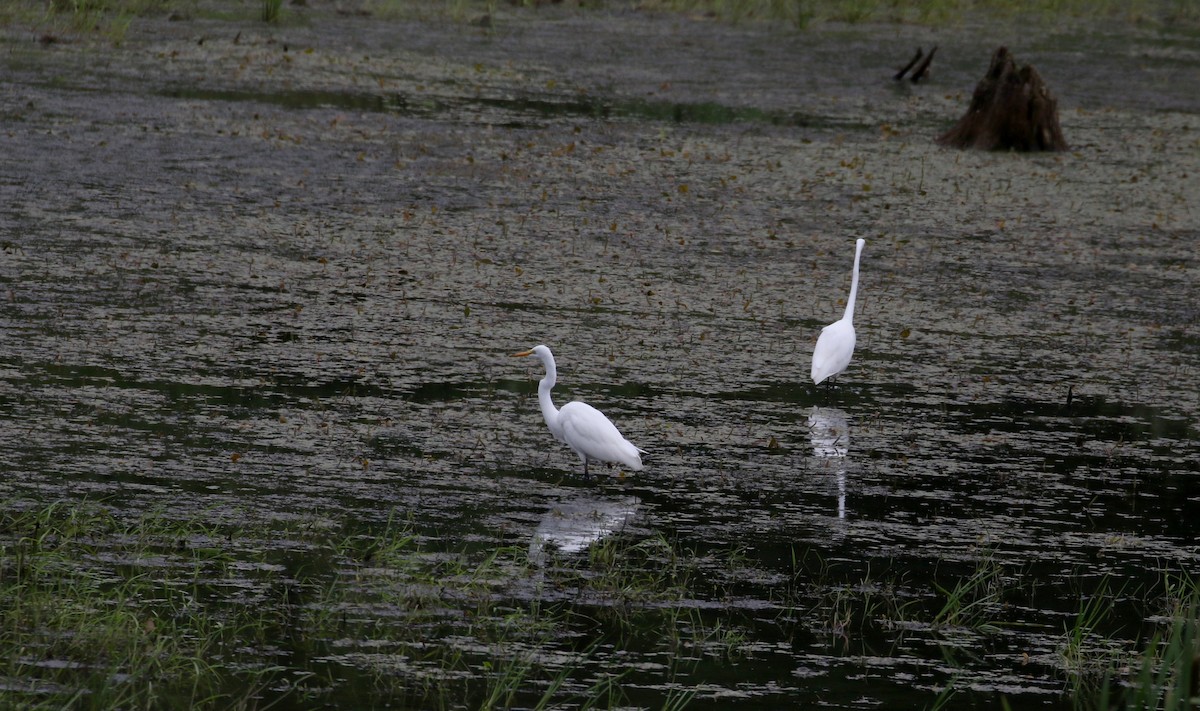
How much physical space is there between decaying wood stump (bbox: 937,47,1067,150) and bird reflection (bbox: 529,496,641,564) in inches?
409

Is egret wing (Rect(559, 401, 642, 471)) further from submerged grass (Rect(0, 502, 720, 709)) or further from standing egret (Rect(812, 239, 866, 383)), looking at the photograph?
standing egret (Rect(812, 239, 866, 383))

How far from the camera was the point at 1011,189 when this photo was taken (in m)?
14.2

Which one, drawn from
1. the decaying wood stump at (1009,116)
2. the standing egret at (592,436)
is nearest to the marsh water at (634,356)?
the standing egret at (592,436)

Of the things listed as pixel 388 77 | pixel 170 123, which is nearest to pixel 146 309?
pixel 170 123

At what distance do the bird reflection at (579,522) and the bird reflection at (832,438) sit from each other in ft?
3.35

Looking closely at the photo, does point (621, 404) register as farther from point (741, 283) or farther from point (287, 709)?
point (287, 709)

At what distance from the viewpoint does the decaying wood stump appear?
1557cm

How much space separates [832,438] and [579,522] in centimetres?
193

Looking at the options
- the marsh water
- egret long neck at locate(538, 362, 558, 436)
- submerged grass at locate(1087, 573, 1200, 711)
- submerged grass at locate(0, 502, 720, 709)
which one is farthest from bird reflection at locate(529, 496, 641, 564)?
submerged grass at locate(1087, 573, 1200, 711)

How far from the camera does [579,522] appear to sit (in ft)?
20.5

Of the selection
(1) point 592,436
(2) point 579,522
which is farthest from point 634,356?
(2) point 579,522

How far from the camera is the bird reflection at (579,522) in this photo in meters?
5.93

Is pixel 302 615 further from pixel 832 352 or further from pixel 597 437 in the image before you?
pixel 832 352

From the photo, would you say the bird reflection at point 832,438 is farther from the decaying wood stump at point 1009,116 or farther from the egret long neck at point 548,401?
the decaying wood stump at point 1009,116
